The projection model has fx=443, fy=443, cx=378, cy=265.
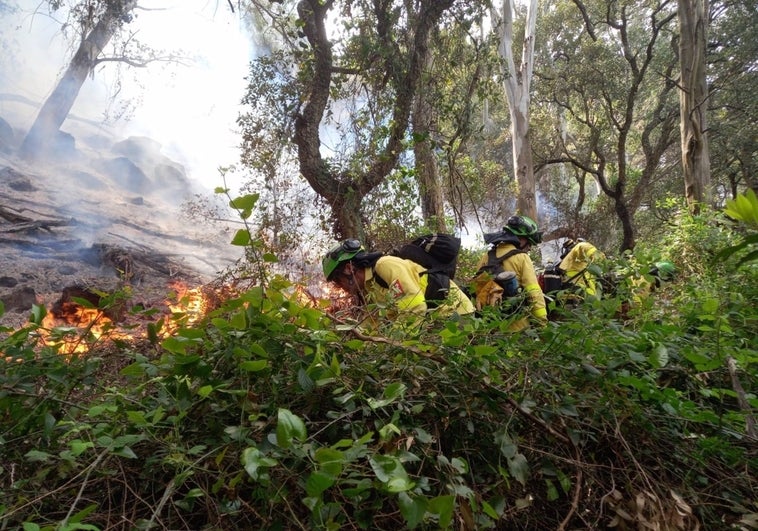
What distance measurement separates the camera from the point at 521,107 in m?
11.2

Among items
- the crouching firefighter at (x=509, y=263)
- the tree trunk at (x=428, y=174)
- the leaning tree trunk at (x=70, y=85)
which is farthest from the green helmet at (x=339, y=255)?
the leaning tree trunk at (x=70, y=85)

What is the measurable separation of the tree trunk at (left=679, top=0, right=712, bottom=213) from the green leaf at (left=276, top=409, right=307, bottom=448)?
8117 millimetres

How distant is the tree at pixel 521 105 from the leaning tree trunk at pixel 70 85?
31.4 feet

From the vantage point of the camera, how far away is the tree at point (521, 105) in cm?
1064

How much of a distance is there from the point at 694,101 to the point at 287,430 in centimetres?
895

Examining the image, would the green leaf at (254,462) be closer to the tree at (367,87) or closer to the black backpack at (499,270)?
the black backpack at (499,270)

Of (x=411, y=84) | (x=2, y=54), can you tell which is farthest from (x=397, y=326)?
(x=2, y=54)

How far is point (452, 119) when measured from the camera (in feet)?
22.2

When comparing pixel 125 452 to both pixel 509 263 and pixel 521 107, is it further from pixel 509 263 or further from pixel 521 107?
pixel 521 107

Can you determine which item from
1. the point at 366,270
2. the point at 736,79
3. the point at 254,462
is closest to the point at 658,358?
the point at 254,462

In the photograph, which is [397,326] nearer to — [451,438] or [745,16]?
[451,438]

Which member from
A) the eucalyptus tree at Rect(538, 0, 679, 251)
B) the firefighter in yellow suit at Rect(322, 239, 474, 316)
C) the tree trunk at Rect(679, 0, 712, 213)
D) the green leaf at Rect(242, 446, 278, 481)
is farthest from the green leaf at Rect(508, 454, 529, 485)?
the eucalyptus tree at Rect(538, 0, 679, 251)

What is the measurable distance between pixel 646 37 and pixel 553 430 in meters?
17.2

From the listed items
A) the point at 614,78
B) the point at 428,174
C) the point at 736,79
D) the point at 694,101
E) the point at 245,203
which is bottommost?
the point at 245,203
